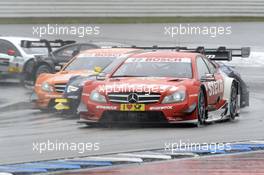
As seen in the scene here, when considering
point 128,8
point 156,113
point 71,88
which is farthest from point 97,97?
point 128,8

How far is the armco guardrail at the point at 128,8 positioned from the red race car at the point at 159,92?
25.4 m

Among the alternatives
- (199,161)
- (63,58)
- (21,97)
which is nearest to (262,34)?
(63,58)

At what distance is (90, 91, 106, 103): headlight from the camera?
13.1 meters

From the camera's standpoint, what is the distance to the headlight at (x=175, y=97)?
42.2ft

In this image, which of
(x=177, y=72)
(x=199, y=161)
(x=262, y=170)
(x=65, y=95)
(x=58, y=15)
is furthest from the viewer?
(x=58, y=15)

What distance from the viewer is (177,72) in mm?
13844

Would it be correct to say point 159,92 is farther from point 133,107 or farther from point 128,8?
point 128,8

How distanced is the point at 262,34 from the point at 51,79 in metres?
22.3

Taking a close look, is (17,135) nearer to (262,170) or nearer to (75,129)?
(75,129)

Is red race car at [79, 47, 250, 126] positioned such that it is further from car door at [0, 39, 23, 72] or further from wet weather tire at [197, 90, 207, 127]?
car door at [0, 39, 23, 72]

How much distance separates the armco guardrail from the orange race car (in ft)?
72.2

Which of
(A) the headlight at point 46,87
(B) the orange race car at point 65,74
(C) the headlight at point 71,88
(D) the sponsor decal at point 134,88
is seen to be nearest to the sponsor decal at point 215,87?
(D) the sponsor decal at point 134,88

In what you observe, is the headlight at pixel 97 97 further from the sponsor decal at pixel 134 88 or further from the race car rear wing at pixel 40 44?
the race car rear wing at pixel 40 44

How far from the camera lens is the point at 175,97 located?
12875 mm
